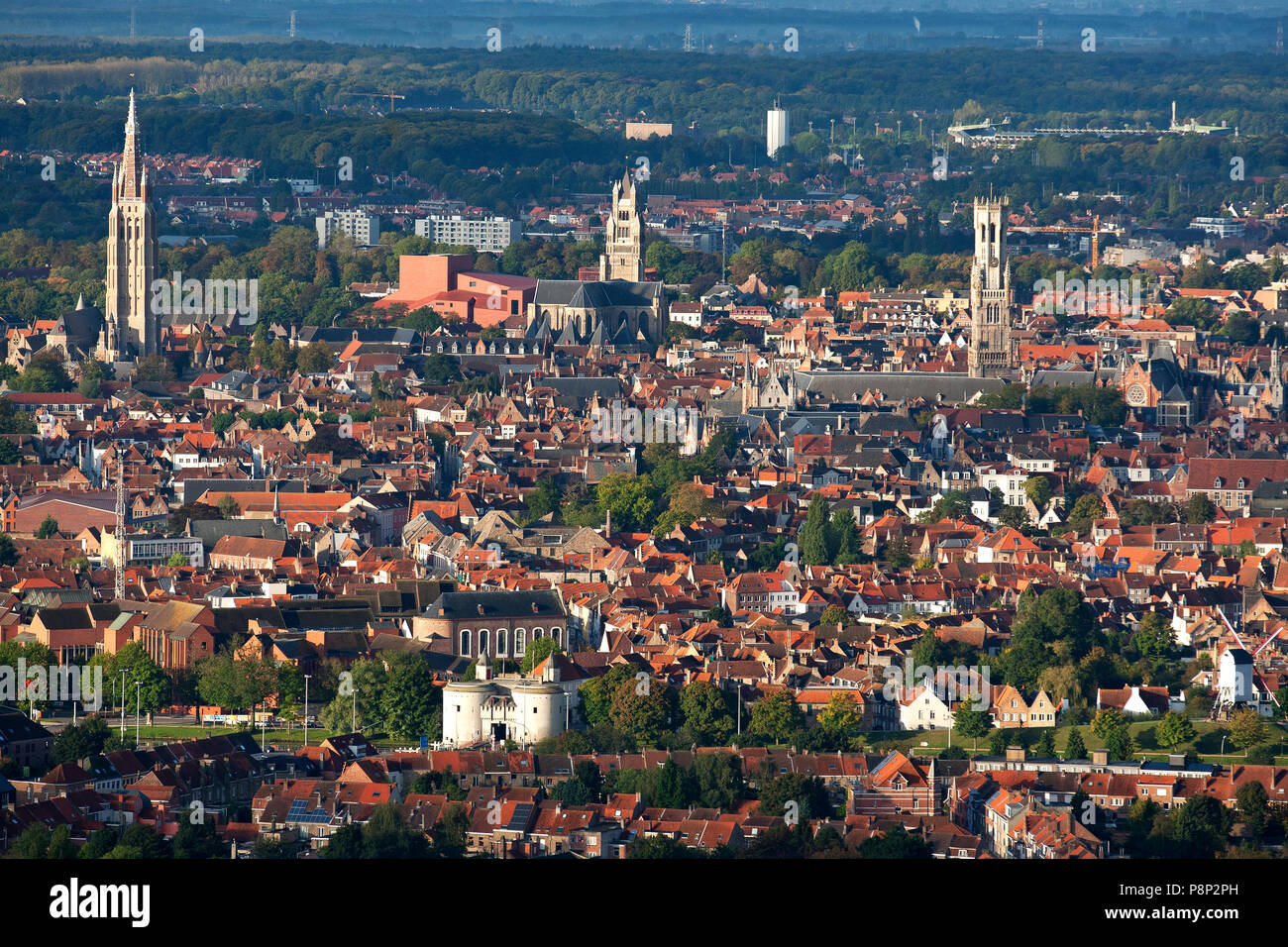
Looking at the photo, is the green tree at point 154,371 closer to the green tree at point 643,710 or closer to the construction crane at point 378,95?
the green tree at point 643,710

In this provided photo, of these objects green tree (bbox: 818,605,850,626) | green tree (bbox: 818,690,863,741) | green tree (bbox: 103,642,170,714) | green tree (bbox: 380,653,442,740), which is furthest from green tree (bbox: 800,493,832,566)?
green tree (bbox: 103,642,170,714)

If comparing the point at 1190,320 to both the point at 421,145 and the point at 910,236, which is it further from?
the point at 421,145

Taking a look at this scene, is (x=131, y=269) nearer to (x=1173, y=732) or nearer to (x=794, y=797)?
(x=1173, y=732)

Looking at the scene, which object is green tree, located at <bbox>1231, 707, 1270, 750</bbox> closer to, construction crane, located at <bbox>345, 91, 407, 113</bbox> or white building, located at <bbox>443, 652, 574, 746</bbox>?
white building, located at <bbox>443, 652, 574, 746</bbox>

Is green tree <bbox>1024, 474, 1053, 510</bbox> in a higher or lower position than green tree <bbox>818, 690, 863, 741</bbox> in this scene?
lower
